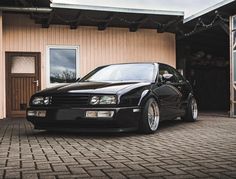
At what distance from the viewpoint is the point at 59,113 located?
253 inches

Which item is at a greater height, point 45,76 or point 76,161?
point 45,76

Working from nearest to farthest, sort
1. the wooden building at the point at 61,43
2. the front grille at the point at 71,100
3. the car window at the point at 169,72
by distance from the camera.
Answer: the front grille at the point at 71,100 → the car window at the point at 169,72 → the wooden building at the point at 61,43

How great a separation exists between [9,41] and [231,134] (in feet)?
25.9

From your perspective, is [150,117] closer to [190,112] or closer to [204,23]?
[190,112]

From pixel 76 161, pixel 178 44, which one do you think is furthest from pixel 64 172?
pixel 178 44

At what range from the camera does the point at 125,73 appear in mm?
7688

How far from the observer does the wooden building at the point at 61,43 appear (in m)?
11.8

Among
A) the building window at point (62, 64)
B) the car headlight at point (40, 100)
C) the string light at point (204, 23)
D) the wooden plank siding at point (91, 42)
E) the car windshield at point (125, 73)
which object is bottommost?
the car headlight at point (40, 100)

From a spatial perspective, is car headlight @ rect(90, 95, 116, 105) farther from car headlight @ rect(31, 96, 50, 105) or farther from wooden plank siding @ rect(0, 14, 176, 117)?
wooden plank siding @ rect(0, 14, 176, 117)

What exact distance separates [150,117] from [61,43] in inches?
253

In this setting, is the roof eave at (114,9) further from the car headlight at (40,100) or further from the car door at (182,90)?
the car headlight at (40,100)

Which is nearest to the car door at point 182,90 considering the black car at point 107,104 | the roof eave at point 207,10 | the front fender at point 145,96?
the black car at point 107,104

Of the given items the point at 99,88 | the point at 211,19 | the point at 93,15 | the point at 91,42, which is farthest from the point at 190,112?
the point at 91,42

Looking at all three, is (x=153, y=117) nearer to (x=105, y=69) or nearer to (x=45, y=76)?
(x=105, y=69)
